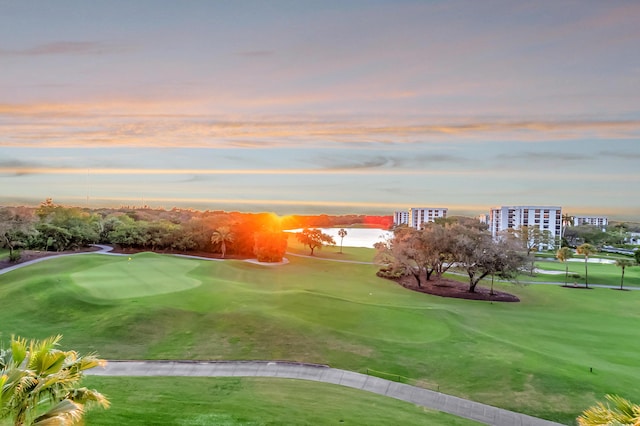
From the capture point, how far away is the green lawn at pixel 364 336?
17.1m

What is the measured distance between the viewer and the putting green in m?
28.6

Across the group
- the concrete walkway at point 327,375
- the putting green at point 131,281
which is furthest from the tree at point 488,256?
the concrete walkway at point 327,375

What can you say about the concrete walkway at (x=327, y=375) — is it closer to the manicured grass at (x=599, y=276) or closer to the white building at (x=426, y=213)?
the manicured grass at (x=599, y=276)

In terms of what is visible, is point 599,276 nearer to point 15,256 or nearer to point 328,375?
point 328,375

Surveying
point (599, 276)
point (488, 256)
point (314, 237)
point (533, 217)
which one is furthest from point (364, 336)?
point (533, 217)

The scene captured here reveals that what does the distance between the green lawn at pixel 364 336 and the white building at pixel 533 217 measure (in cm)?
10906

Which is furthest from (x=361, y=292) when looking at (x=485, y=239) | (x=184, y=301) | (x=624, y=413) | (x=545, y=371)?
(x=624, y=413)

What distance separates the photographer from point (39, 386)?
22.4 ft

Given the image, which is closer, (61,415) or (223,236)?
(61,415)

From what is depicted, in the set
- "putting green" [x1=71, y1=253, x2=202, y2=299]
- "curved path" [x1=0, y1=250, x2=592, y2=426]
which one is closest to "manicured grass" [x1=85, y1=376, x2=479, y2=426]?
"curved path" [x1=0, y1=250, x2=592, y2=426]

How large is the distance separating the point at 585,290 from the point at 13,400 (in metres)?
55.0

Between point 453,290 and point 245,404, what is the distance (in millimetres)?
35381

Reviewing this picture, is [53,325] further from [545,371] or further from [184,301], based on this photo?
[545,371]

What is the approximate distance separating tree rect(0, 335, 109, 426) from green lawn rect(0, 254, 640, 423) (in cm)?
1220
